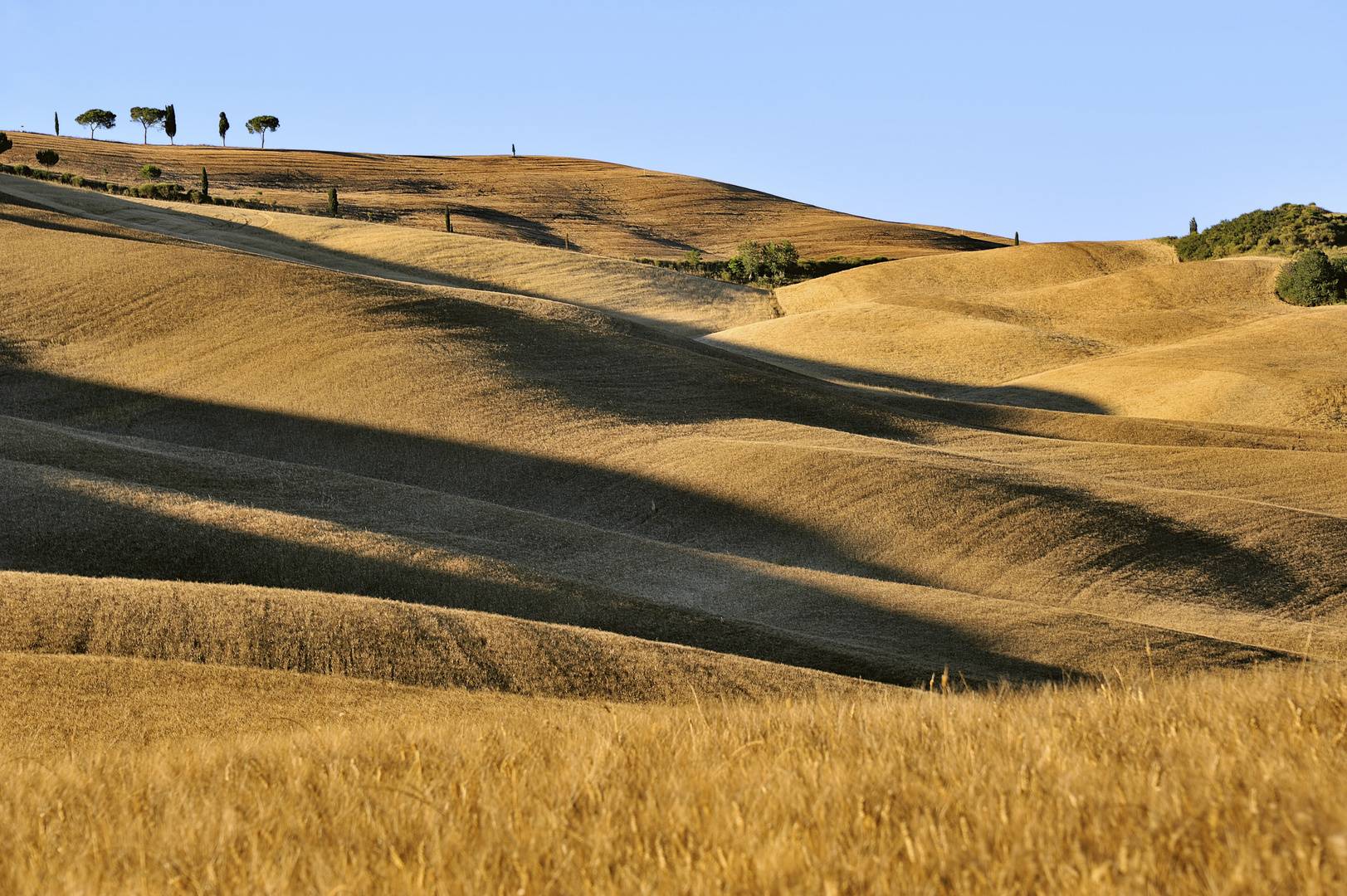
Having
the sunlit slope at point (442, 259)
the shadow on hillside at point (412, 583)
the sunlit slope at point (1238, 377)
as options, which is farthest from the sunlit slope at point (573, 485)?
the sunlit slope at point (442, 259)

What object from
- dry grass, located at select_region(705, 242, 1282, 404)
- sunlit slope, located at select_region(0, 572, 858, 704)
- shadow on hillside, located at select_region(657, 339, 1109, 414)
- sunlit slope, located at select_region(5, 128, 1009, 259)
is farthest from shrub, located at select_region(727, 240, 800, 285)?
sunlit slope, located at select_region(0, 572, 858, 704)

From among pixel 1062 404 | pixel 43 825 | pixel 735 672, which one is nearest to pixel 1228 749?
pixel 43 825

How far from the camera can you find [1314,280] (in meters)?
48.6

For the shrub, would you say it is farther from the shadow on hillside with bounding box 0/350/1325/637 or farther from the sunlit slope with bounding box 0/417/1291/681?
the sunlit slope with bounding box 0/417/1291/681

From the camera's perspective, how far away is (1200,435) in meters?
25.7

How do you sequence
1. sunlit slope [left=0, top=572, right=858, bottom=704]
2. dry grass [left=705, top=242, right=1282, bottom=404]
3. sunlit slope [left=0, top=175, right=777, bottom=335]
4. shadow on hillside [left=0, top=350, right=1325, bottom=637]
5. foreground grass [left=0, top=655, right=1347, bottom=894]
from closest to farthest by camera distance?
foreground grass [left=0, top=655, right=1347, bottom=894] → sunlit slope [left=0, top=572, right=858, bottom=704] → shadow on hillside [left=0, top=350, right=1325, bottom=637] → dry grass [left=705, top=242, right=1282, bottom=404] → sunlit slope [left=0, top=175, right=777, bottom=335]

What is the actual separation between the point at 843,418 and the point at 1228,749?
22000mm

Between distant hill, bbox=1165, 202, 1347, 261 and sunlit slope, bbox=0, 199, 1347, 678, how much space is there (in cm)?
4482

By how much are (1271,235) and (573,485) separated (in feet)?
190

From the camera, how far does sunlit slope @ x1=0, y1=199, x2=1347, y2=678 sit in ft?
36.2

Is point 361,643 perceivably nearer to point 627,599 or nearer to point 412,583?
point 412,583

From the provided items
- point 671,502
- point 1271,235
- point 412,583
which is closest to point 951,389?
point 671,502

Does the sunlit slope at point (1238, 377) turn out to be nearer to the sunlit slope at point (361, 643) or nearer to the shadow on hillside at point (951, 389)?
the shadow on hillside at point (951, 389)

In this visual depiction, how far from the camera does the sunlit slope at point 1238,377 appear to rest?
31828mm
